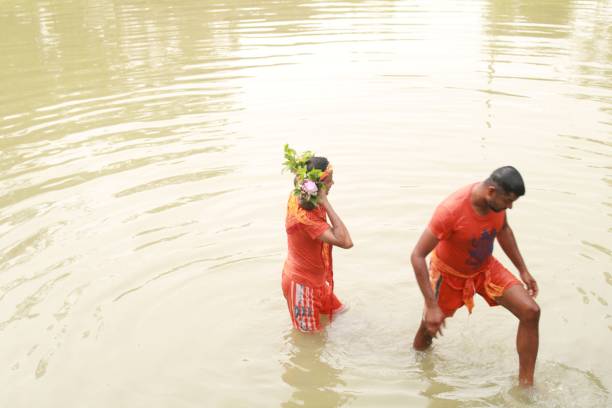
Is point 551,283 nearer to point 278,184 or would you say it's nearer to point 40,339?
point 278,184

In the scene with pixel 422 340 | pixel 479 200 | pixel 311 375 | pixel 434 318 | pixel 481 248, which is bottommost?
pixel 311 375

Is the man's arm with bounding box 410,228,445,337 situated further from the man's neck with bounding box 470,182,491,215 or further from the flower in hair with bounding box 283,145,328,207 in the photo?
the flower in hair with bounding box 283,145,328,207

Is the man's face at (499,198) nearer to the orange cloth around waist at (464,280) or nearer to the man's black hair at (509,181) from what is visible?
the man's black hair at (509,181)

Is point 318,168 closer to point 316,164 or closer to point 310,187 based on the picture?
point 316,164

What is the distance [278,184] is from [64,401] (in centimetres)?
430

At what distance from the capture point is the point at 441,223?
497 cm

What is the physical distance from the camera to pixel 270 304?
683cm

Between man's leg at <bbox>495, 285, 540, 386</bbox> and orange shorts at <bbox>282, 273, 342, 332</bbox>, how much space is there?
1412mm

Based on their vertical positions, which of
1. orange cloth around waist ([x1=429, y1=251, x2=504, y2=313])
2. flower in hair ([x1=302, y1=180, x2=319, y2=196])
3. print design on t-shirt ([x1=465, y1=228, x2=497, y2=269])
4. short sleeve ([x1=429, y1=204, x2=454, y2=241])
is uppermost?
flower in hair ([x1=302, y1=180, x2=319, y2=196])

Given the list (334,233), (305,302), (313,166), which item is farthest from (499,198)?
(305,302)

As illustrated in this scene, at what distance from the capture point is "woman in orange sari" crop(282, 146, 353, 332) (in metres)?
5.37

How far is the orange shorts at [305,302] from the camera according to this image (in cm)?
577

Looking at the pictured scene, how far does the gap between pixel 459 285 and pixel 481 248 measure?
0.38m

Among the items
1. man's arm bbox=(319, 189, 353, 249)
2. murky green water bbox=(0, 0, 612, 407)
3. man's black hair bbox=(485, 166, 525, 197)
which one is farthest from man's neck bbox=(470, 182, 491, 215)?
murky green water bbox=(0, 0, 612, 407)
